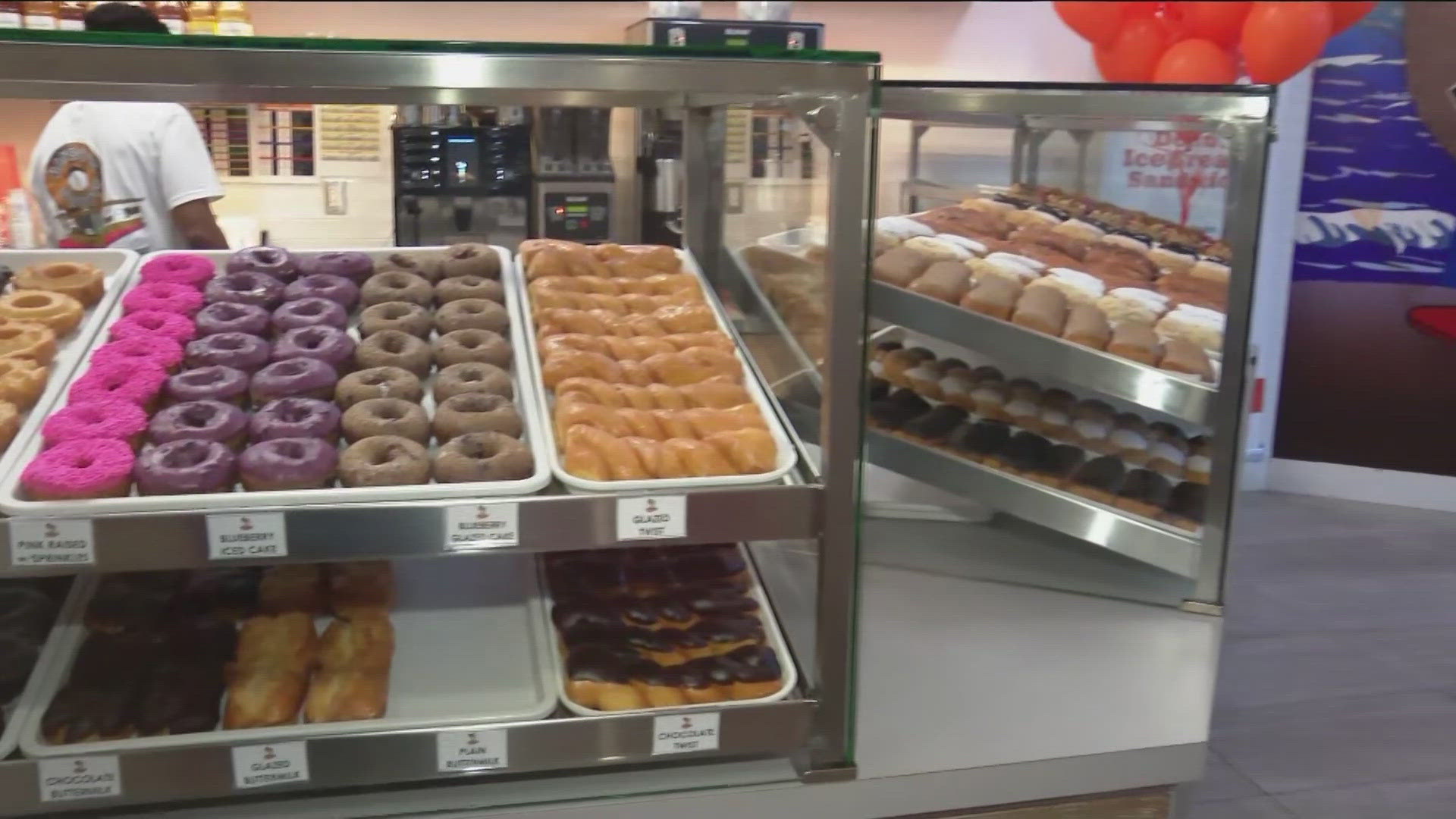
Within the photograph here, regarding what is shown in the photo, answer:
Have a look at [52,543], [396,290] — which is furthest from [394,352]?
[52,543]

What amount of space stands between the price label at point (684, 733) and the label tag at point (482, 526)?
0.25m

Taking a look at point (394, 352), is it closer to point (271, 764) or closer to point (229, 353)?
point (229, 353)

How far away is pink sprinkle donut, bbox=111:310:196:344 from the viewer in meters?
1.41

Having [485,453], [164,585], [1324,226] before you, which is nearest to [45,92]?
[485,453]

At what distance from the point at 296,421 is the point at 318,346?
0.22 meters

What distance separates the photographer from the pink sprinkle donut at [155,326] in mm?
1405

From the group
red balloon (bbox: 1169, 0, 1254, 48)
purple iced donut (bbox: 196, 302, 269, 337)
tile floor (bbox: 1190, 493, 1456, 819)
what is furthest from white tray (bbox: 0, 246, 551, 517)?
red balloon (bbox: 1169, 0, 1254, 48)

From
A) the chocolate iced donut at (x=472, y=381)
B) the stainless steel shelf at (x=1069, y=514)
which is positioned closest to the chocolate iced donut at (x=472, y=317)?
the chocolate iced donut at (x=472, y=381)

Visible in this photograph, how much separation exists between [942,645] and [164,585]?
3.28ft

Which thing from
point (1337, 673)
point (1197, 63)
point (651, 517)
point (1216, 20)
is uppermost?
point (1216, 20)

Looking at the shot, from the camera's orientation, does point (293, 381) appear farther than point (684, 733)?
Yes

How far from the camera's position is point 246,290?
1586 millimetres

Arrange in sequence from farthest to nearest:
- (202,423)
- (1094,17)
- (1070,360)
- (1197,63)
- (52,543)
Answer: (1094,17), (1197,63), (1070,360), (202,423), (52,543)

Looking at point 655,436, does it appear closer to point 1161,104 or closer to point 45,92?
point 45,92
